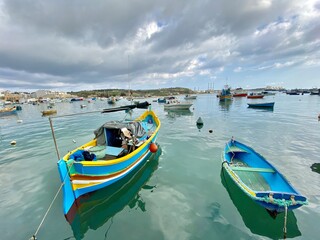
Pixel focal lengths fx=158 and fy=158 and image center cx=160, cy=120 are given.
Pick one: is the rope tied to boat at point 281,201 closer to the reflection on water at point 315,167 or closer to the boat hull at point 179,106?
the reflection on water at point 315,167

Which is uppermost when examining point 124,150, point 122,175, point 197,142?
point 124,150

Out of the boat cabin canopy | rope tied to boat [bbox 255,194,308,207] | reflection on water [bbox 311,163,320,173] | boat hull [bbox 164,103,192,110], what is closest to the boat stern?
the boat cabin canopy

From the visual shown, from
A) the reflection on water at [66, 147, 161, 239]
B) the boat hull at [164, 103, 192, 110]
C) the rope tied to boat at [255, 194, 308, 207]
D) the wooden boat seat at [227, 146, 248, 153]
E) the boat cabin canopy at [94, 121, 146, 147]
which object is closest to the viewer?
the rope tied to boat at [255, 194, 308, 207]

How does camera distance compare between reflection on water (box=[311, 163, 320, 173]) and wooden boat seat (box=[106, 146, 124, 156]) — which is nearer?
wooden boat seat (box=[106, 146, 124, 156])

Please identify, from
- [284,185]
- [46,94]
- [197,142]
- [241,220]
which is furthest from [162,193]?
[46,94]

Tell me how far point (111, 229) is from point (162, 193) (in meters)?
2.83

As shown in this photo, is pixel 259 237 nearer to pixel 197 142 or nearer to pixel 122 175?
pixel 122 175

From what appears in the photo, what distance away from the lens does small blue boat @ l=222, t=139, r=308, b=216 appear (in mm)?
5293

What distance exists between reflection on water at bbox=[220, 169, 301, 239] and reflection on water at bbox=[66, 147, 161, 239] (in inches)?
162

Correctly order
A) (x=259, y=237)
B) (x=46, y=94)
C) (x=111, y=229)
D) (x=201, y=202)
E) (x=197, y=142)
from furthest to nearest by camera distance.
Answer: (x=46, y=94)
(x=197, y=142)
(x=201, y=202)
(x=111, y=229)
(x=259, y=237)

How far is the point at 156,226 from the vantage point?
589cm

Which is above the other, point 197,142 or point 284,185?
point 284,185

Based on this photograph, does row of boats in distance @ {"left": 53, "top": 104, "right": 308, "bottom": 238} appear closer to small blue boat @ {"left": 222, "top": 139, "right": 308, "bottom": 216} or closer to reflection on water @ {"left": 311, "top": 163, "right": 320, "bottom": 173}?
small blue boat @ {"left": 222, "top": 139, "right": 308, "bottom": 216}

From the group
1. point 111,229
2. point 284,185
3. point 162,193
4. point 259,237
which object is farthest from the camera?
point 162,193
